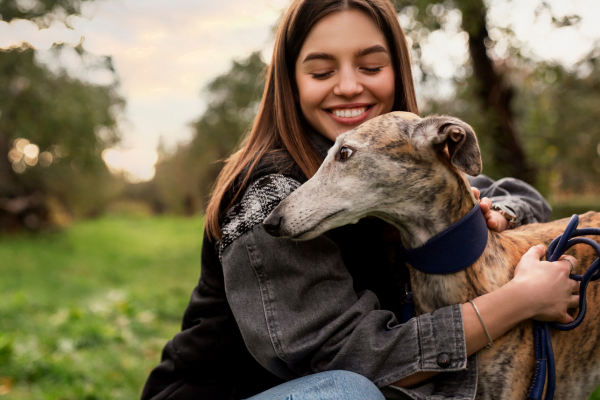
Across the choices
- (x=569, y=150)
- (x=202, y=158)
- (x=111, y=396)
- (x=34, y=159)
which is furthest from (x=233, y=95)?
(x=111, y=396)

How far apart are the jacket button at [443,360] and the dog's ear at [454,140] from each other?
0.66 metres

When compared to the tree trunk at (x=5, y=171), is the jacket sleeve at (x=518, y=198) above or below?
below

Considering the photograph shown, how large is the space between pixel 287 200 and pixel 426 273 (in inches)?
24.1

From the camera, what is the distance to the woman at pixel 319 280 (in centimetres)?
173

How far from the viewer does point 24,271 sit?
32.6 feet

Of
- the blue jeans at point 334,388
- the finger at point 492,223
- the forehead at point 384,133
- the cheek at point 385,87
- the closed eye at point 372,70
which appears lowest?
the blue jeans at point 334,388

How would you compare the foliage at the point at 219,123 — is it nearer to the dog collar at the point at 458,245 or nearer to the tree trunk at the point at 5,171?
the tree trunk at the point at 5,171

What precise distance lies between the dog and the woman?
88mm

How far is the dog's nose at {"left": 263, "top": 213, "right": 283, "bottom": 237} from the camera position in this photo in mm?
1732

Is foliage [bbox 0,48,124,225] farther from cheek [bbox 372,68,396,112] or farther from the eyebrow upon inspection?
cheek [bbox 372,68,396,112]

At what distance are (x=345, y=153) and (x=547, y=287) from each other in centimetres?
89

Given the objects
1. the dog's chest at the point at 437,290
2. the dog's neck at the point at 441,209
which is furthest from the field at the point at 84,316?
the dog's neck at the point at 441,209

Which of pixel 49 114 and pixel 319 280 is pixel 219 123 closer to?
pixel 49 114

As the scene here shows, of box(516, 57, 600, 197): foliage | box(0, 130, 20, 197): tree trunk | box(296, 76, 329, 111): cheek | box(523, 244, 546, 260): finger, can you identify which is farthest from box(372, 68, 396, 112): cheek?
box(0, 130, 20, 197): tree trunk
